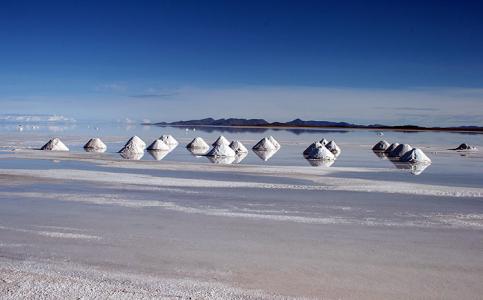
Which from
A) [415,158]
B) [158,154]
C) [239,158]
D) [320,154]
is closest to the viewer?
[415,158]

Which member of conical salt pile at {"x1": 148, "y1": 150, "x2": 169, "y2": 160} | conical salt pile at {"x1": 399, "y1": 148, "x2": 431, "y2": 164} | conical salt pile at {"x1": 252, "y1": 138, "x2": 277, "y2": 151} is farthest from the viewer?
conical salt pile at {"x1": 252, "y1": 138, "x2": 277, "y2": 151}

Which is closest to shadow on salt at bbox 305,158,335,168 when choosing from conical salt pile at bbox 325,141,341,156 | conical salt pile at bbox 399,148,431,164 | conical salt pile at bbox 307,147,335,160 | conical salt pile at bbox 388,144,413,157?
conical salt pile at bbox 307,147,335,160

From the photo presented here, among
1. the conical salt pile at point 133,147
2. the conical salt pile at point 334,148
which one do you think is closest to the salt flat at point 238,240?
the conical salt pile at point 133,147

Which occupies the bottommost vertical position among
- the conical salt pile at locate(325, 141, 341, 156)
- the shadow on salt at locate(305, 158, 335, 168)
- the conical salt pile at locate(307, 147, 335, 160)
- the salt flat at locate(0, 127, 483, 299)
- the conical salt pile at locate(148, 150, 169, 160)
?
the salt flat at locate(0, 127, 483, 299)

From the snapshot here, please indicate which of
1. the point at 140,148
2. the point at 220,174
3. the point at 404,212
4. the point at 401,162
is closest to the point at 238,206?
the point at 404,212

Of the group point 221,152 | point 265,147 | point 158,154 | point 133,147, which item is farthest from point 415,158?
point 133,147

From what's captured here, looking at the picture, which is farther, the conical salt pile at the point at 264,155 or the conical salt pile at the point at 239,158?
the conical salt pile at the point at 264,155

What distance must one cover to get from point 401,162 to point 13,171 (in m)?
12.7

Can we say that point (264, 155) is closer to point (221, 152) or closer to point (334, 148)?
point (221, 152)

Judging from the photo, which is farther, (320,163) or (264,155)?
(264,155)

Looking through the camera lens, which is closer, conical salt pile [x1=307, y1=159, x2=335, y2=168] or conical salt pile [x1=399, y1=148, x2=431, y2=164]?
conical salt pile [x1=307, y1=159, x2=335, y2=168]

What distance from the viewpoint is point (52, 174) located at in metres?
12.7

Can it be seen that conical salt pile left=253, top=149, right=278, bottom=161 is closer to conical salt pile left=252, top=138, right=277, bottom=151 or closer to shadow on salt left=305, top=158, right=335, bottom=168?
conical salt pile left=252, top=138, right=277, bottom=151

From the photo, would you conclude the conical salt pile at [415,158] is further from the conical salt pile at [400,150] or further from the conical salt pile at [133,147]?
the conical salt pile at [133,147]
